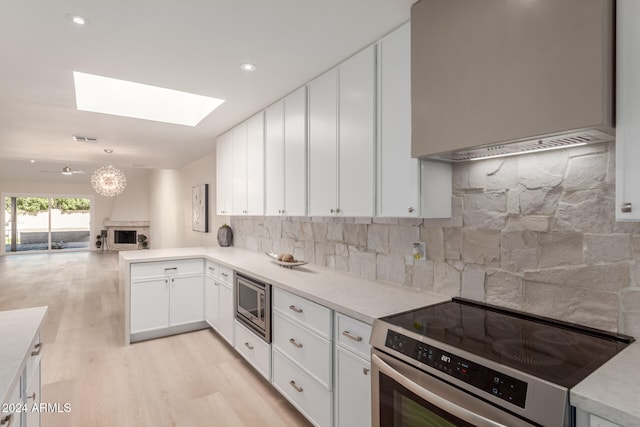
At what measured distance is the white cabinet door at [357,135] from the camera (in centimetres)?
205

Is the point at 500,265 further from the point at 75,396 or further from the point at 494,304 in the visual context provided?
the point at 75,396

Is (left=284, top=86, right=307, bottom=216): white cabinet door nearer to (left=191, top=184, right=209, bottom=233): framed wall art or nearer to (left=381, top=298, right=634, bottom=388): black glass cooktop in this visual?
(left=381, top=298, right=634, bottom=388): black glass cooktop

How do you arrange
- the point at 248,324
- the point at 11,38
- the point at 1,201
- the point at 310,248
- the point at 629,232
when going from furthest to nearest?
the point at 1,201
the point at 310,248
the point at 248,324
the point at 11,38
the point at 629,232

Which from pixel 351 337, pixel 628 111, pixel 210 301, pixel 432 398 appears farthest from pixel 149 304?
pixel 628 111

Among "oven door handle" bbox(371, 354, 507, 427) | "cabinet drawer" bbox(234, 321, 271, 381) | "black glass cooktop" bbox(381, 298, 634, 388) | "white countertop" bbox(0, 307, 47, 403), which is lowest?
"cabinet drawer" bbox(234, 321, 271, 381)

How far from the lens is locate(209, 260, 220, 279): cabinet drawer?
3670 mm

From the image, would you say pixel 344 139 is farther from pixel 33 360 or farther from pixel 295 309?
pixel 33 360

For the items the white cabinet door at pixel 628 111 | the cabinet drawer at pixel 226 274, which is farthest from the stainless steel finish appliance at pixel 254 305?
the white cabinet door at pixel 628 111

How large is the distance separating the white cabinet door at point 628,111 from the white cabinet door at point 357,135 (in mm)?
1131

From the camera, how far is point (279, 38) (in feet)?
6.76

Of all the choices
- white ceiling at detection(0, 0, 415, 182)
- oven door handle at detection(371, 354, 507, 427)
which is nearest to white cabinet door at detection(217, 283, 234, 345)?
white ceiling at detection(0, 0, 415, 182)

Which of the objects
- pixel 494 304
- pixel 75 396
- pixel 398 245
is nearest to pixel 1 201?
pixel 75 396

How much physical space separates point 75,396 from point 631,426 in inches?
130

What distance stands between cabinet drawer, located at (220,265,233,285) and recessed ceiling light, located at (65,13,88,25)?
2.21m
